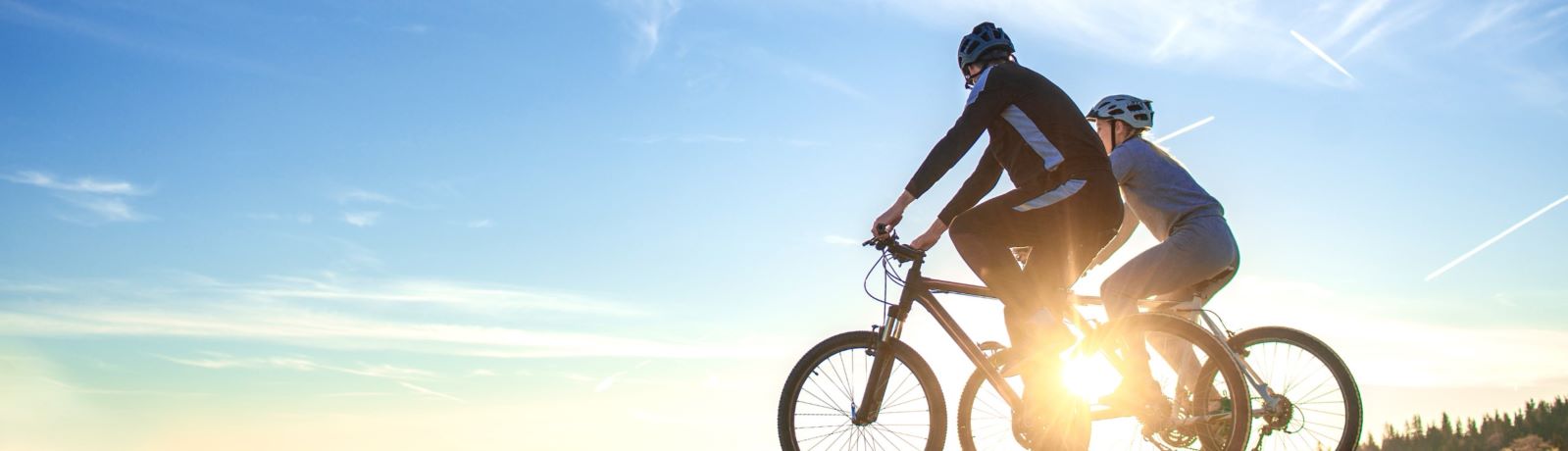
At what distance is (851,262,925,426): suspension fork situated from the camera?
6016 mm

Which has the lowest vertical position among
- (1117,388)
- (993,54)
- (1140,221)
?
(1117,388)

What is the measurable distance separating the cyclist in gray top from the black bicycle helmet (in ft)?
3.66

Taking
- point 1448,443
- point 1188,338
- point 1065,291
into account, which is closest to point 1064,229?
point 1065,291

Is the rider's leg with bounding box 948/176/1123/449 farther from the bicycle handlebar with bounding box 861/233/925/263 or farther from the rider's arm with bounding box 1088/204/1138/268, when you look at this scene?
the rider's arm with bounding box 1088/204/1138/268

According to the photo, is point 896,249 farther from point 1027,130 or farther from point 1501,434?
point 1501,434

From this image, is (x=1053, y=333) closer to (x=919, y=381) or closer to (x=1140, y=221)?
(x=919, y=381)

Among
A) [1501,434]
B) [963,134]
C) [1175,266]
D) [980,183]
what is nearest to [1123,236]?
[1175,266]

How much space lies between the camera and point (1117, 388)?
5.71 meters

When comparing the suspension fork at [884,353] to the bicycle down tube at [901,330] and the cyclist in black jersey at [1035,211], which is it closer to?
the bicycle down tube at [901,330]

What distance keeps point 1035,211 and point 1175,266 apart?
1.04 meters

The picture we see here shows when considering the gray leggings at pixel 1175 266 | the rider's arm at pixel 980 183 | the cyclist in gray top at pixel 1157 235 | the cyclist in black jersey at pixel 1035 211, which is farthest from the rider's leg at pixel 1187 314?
the rider's arm at pixel 980 183

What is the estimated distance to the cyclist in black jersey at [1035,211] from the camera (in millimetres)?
5547

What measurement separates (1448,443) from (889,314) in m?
8.95

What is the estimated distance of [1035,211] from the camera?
5617mm
